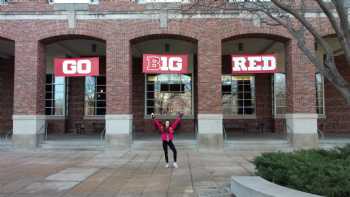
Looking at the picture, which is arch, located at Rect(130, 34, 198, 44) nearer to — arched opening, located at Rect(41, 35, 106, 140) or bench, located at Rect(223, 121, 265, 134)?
arched opening, located at Rect(41, 35, 106, 140)

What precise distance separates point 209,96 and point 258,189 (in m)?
9.96

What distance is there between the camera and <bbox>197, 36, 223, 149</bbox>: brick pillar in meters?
16.3

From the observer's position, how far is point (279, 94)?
72.8ft

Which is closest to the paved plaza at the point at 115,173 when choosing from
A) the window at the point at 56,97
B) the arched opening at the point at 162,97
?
the arched opening at the point at 162,97

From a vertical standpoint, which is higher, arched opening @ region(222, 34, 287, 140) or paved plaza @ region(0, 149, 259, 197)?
arched opening @ region(222, 34, 287, 140)

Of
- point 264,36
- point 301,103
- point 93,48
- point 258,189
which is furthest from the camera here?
point 93,48

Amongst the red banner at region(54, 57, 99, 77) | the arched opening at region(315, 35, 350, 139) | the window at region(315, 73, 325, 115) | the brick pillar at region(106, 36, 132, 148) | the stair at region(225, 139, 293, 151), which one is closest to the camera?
the stair at region(225, 139, 293, 151)

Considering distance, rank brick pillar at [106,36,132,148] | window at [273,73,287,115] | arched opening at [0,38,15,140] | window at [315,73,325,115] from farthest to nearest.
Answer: arched opening at [0,38,15,140], window at [315,73,325,115], window at [273,73,287,115], brick pillar at [106,36,132,148]

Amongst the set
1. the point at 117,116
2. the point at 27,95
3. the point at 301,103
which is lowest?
the point at 117,116

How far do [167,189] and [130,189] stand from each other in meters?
0.90

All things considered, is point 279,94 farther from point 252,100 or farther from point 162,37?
point 162,37

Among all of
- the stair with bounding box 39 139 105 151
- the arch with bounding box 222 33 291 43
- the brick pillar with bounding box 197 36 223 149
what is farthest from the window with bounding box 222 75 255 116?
the stair with bounding box 39 139 105 151

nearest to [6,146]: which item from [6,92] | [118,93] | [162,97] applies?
[118,93]

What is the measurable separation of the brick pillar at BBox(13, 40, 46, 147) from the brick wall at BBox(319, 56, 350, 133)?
53.9 ft
